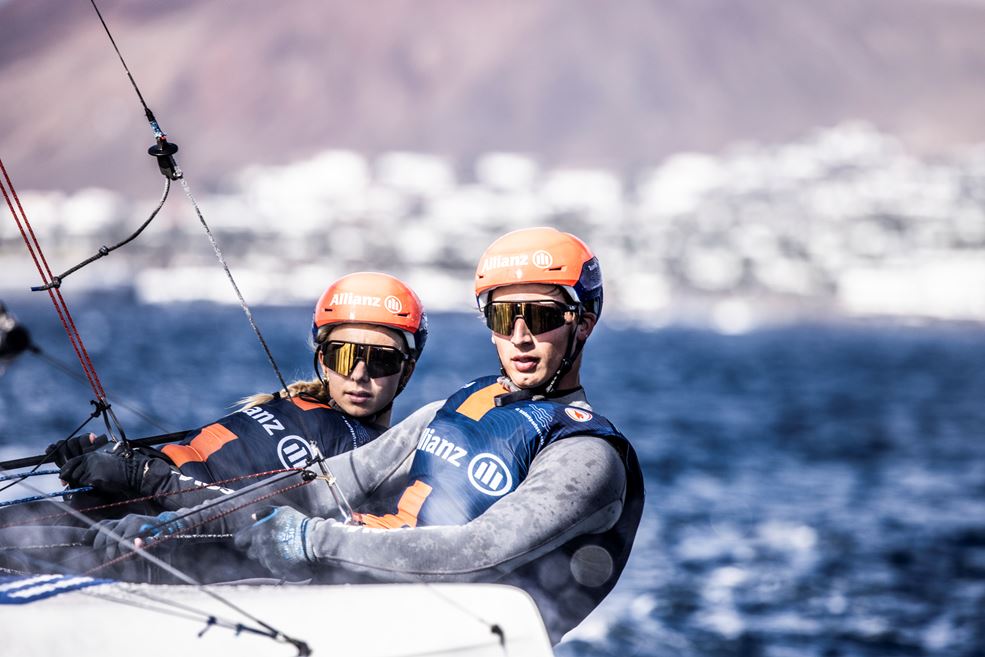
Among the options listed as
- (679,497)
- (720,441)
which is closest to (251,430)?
(679,497)

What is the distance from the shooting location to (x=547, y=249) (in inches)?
158

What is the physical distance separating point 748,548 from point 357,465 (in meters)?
14.2

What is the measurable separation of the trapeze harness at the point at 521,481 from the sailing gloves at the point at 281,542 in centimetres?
38

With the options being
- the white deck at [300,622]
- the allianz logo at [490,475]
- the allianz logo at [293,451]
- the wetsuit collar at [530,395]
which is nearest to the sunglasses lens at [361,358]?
the allianz logo at [293,451]

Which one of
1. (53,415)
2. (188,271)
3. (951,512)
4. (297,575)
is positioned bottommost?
(297,575)

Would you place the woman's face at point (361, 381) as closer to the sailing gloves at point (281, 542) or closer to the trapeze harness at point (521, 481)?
the trapeze harness at point (521, 481)

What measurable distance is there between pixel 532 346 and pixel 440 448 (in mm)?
506

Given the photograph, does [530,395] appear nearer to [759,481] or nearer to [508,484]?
[508,484]

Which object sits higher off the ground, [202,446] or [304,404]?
[304,404]

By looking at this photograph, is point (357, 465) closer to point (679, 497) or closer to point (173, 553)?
point (173, 553)

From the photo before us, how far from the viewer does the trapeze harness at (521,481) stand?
3551 millimetres

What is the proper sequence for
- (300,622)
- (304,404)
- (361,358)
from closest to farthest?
1. (300,622)
2. (361,358)
3. (304,404)

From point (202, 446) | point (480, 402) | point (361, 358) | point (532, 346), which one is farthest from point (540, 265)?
point (202, 446)

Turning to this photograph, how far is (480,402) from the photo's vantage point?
12.9 ft
